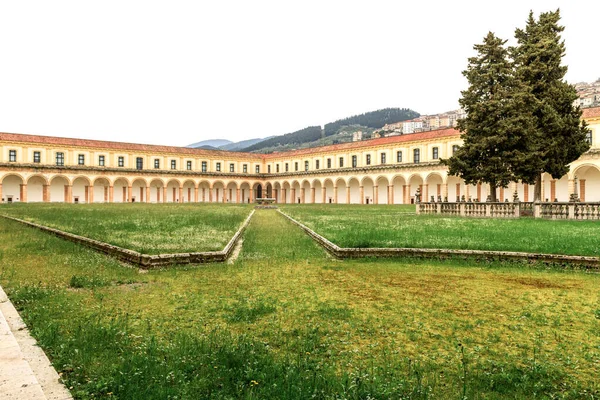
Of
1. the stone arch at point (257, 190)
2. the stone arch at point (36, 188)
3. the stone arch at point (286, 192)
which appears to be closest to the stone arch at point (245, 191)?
the stone arch at point (257, 190)

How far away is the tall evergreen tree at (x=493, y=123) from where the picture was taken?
23.4m

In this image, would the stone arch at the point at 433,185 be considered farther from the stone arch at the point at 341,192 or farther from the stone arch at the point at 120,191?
the stone arch at the point at 120,191

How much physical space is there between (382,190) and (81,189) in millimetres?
47173

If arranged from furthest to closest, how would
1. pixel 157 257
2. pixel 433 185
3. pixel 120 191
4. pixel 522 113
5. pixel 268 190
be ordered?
pixel 268 190, pixel 120 191, pixel 433 185, pixel 522 113, pixel 157 257

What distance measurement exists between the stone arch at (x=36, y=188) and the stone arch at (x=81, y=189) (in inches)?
149

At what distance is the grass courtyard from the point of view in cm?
302

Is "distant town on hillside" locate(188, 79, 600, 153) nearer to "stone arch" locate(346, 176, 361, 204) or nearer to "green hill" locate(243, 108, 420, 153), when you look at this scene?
"green hill" locate(243, 108, 420, 153)

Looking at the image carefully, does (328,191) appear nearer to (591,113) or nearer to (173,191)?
(173,191)

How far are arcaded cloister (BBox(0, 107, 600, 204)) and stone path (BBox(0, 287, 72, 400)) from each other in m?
44.3

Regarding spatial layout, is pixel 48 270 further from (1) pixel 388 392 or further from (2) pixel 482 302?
(2) pixel 482 302

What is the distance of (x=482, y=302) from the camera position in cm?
548

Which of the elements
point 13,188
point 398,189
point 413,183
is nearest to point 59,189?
point 13,188

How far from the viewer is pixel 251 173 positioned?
7400cm

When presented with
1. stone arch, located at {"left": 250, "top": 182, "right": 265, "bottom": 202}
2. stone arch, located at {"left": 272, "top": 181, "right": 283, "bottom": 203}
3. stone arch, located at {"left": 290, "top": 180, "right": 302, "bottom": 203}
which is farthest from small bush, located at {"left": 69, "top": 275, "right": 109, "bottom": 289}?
stone arch, located at {"left": 250, "top": 182, "right": 265, "bottom": 202}
